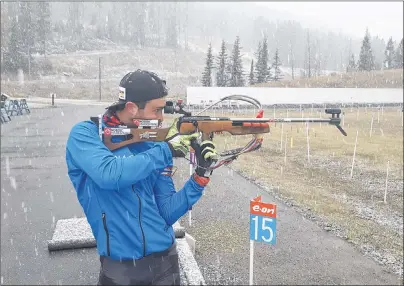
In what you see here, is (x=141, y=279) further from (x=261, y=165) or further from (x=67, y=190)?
(x=261, y=165)

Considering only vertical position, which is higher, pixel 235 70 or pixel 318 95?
pixel 235 70

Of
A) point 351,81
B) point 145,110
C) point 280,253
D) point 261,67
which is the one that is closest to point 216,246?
point 280,253

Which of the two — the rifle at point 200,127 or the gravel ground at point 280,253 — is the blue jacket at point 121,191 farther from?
the gravel ground at point 280,253

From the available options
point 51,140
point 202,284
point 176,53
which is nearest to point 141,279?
point 202,284

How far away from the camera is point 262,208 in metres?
4.85

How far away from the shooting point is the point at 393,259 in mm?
6812

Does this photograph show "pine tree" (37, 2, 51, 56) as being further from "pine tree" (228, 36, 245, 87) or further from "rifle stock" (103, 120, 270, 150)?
"pine tree" (228, 36, 245, 87)

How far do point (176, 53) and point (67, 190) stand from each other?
8901 centimetres

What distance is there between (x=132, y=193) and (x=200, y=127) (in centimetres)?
71

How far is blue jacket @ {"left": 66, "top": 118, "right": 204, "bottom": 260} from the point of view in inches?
89.4

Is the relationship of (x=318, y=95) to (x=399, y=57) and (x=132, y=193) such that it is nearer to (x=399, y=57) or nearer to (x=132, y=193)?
(x=132, y=193)

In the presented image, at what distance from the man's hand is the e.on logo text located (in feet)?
7.69

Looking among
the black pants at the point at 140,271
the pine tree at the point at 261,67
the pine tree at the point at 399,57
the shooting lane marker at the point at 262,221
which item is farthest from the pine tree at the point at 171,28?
the black pants at the point at 140,271

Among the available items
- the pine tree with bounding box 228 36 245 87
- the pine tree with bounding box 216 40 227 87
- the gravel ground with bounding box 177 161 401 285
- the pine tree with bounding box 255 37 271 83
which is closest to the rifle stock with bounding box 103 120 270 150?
the gravel ground with bounding box 177 161 401 285
